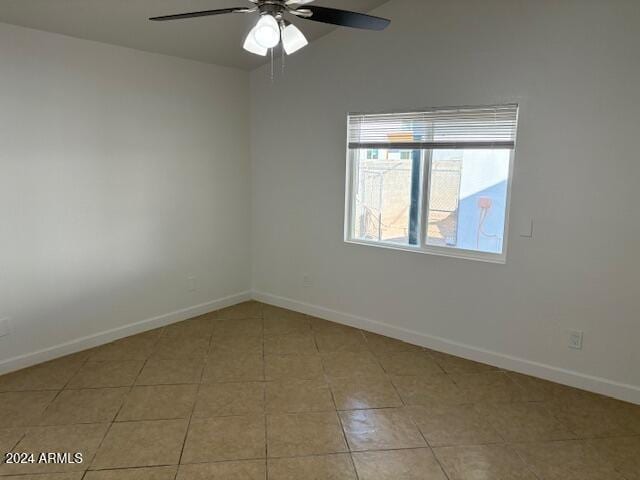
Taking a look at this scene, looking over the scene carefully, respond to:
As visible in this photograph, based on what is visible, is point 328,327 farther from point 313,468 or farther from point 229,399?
point 313,468

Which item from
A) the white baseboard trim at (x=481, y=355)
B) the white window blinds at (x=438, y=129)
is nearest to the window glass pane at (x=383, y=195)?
the white window blinds at (x=438, y=129)

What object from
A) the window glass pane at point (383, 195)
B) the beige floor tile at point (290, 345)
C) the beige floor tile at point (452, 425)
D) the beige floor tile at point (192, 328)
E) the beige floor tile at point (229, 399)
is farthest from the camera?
the beige floor tile at point (192, 328)

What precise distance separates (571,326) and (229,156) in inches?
126

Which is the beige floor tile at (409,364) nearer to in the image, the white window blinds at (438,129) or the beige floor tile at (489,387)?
the beige floor tile at (489,387)

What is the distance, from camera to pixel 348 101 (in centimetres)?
390

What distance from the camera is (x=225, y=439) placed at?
2486 mm

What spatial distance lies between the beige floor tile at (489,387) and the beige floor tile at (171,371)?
1.80 m

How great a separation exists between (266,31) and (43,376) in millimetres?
2711

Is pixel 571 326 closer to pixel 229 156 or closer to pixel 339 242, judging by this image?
pixel 339 242

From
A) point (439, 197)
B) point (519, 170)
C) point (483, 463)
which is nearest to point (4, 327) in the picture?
point (483, 463)

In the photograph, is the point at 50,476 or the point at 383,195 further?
the point at 383,195

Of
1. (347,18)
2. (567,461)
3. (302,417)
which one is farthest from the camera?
(302,417)

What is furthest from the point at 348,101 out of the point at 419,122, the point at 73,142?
the point at 73,142

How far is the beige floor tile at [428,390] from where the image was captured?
292cm
